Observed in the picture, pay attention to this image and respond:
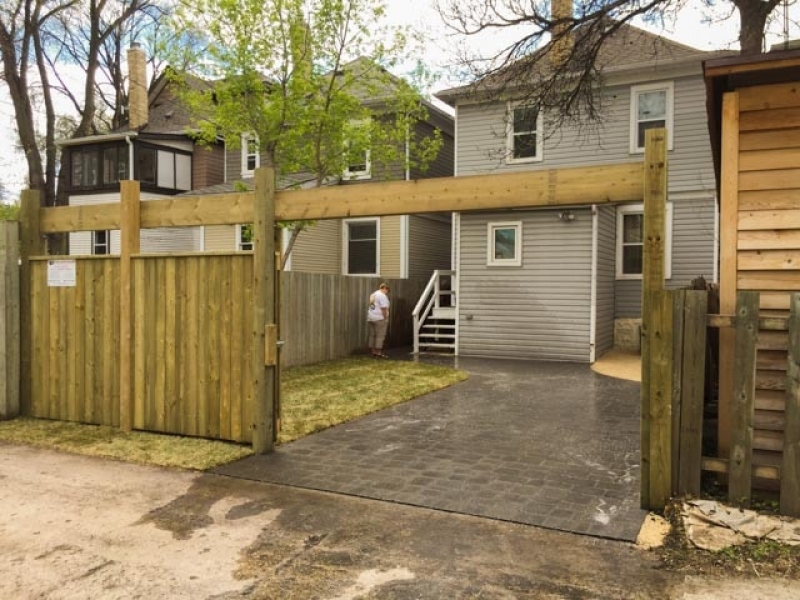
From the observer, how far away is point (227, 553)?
3.62m

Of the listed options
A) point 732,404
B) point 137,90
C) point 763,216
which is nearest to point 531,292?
point 763,216

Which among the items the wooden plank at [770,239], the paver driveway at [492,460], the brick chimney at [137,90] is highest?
→ the brick chimney at [137,90]

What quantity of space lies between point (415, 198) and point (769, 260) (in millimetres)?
2679

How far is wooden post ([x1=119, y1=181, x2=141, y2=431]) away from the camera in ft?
21.1

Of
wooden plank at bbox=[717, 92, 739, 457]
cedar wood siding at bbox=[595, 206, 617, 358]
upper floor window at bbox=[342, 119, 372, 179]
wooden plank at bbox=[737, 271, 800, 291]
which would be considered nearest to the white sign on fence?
wooden plank at bbox=[717, 92, 739, 457]

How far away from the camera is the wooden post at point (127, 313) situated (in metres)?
6.45

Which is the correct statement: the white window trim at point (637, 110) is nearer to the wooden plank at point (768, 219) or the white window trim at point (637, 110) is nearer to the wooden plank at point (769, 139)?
the wooden plank at point (769, 139)

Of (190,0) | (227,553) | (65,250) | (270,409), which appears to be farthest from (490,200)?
(65,250)

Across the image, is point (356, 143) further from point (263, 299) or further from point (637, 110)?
point (263, 299)

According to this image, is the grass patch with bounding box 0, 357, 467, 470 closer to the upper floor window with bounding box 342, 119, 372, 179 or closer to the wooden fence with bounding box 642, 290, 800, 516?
the wooden fence with bounding box 642, 290, 800, 516

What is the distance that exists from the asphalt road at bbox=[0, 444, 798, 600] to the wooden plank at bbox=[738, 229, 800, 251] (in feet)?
7.47

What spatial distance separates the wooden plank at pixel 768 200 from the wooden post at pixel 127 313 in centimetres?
552

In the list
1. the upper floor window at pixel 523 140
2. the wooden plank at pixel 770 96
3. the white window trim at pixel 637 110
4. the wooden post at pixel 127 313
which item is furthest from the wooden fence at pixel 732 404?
the upper floor window at pixel 523 140

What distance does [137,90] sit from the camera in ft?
80.3
